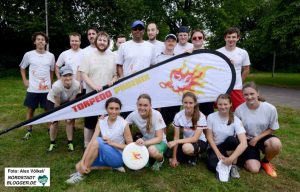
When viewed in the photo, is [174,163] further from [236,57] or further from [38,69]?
[38,69]

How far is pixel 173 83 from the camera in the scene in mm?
5090

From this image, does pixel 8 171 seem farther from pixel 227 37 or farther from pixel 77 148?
pixel 227 37

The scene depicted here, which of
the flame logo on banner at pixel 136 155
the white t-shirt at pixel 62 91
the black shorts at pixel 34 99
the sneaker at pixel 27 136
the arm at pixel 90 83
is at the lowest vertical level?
the sneaker at pixel 27 136

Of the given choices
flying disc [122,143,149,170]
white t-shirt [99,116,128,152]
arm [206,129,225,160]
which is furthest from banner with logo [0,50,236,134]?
flying disc [122,143,149,170]

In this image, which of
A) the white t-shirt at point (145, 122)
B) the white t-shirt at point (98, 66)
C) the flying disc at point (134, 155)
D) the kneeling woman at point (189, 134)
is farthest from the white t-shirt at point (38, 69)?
the kneeling woman at point (189, 134)

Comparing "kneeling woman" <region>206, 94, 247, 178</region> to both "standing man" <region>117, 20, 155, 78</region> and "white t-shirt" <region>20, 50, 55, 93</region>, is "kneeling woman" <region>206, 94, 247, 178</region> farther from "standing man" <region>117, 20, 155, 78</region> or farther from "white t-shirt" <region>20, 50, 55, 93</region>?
"white t-shirt" <region>20, 50, 55, 93</region>

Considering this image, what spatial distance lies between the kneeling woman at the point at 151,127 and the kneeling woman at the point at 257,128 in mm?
1194

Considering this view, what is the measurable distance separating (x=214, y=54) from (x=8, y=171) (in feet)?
11.2

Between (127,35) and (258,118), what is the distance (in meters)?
16.5

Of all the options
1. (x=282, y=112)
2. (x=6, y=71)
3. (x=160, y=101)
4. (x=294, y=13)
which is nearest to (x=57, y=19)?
(x=6, y=71)

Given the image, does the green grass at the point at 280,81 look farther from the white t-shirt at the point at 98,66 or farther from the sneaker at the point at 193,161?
the white t-shirt at the point at 98,66

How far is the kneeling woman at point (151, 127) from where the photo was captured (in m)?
4.38

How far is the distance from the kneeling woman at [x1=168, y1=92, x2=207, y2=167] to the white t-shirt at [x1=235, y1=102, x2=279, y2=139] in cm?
59

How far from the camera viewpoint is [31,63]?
5.86m
